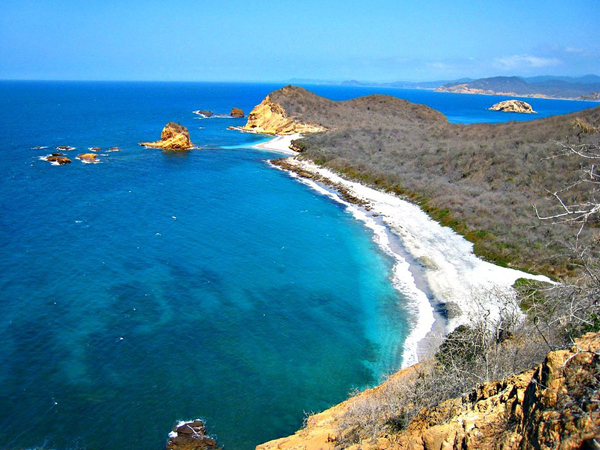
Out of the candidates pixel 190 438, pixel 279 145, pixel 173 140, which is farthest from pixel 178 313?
pixel 279 145

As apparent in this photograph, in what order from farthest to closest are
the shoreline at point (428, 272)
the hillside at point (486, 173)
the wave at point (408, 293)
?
the hillside at point (486, 173) → the shoreline at point (428, 272) → the wave at point (408, 293)

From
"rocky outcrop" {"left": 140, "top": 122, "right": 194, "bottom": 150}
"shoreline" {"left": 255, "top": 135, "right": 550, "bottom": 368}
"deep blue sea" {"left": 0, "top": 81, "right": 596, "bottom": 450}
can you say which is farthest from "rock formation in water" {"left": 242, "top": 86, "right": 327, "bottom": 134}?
"deep blue sea" {"left": 0, "top": 81, "right": 596, "bottom": 450}

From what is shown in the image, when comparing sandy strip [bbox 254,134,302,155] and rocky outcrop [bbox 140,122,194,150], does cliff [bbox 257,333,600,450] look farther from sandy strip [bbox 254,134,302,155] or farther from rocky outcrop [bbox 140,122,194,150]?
rocky outcrop [bbox 140,122,194,150]

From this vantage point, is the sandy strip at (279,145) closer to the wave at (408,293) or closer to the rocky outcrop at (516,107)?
the wave at (408,293)

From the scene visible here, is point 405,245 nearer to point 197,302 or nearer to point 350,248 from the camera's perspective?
point 350,248

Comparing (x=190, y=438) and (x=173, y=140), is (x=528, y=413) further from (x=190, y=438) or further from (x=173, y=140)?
(x=173, y=140)

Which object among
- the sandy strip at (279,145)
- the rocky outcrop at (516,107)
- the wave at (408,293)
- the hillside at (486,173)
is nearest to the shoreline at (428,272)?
the wave at (408,293)

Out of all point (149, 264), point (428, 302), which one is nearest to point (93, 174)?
point (149, 264)
